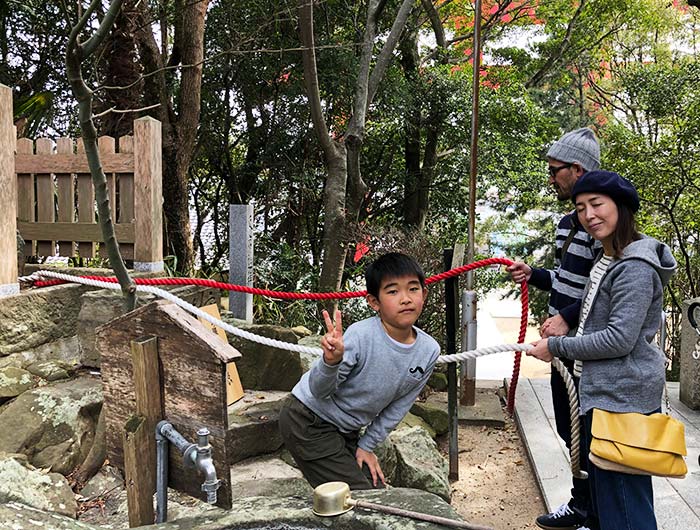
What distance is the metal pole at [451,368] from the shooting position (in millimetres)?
4211

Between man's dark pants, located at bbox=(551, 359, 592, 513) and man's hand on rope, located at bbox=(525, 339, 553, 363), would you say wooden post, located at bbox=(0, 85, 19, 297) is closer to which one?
man's hand on rope, located at bbox=(525, 339, 553, 363)

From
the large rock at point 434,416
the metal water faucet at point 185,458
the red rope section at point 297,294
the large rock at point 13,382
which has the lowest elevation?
the large rock at point 434,416

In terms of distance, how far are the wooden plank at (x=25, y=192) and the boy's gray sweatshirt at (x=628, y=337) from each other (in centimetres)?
388

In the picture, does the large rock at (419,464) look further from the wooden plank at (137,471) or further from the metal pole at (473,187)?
the wooden plank at (137,471)

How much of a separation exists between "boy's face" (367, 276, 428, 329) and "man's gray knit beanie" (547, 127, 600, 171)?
0.98 m

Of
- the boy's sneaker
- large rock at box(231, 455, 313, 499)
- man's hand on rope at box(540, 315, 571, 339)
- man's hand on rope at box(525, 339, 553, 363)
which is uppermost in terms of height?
man's hand on rope at box(540, 315, 571, 339)

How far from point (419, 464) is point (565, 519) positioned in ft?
3.45

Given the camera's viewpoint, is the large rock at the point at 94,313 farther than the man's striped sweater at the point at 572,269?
Yes

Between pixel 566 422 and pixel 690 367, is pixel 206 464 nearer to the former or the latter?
pixel 566 422

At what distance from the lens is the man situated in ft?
8.91

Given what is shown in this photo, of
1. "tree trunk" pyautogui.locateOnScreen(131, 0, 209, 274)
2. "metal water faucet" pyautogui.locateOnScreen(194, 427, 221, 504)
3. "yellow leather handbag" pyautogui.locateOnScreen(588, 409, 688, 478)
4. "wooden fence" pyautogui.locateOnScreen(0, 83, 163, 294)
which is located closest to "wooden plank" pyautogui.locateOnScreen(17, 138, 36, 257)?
"wooden fence" pyautogui.locateOnScreen(0, 83, 163, 294)

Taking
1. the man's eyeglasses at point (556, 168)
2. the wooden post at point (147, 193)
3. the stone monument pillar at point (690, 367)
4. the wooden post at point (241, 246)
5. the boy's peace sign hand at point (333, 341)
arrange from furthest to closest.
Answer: the stone monument pillar at point (690, 367)
the wooden post at point (241, 246)
the wooden post at point (147, 193)
the man's eyeglasses at point (556, 168)
the boy's peace sign hand at point (333, 341)

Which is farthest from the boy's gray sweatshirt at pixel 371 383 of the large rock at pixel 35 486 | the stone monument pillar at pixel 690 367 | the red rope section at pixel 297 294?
the stone monument pillar at pixel 690 367

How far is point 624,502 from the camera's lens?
→ 223cm
